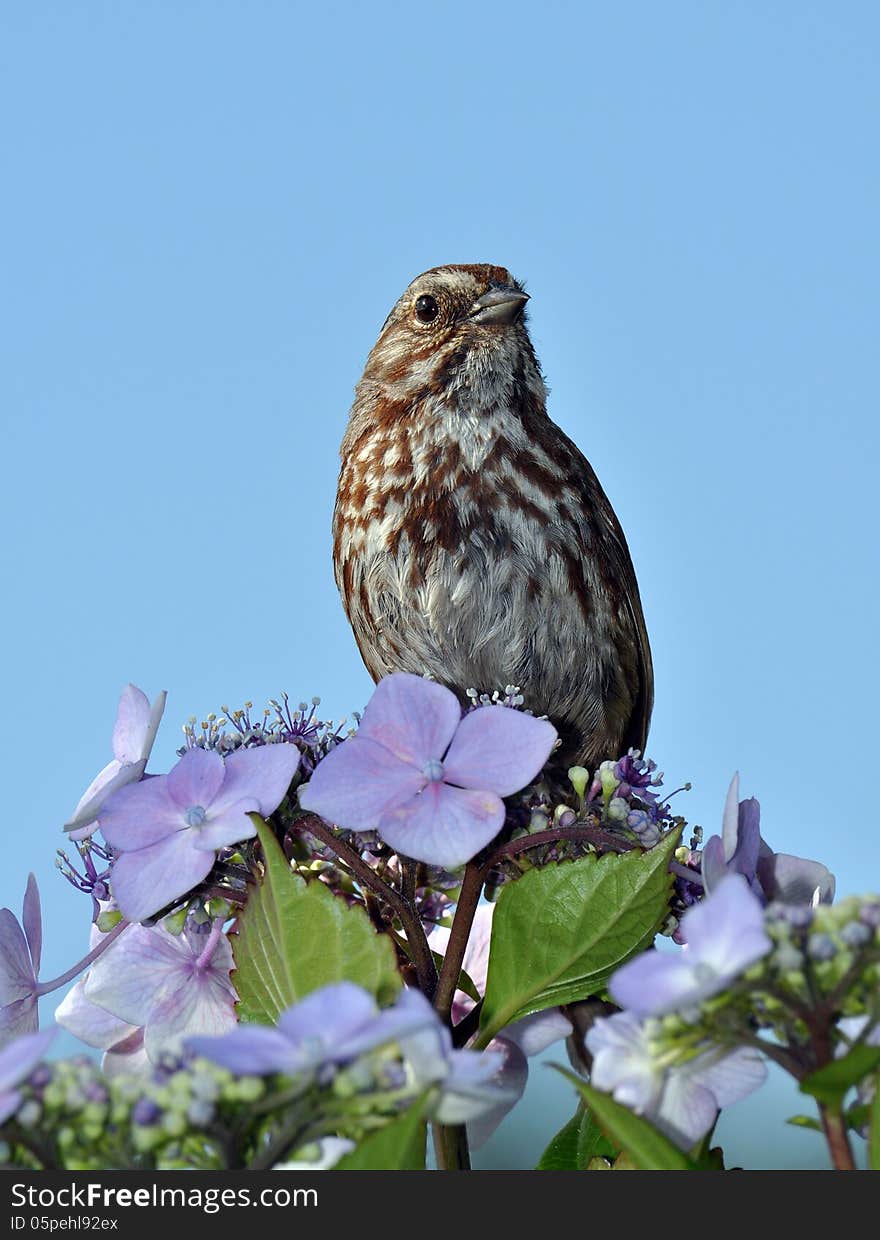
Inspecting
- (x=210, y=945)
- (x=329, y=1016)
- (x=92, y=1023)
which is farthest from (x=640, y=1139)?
(x=92, y=1023)

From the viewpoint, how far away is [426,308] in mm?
3197

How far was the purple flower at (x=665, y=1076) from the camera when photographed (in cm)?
100

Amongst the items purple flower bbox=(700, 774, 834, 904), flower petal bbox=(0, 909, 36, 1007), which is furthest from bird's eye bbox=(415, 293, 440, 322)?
flower petal bbox=(0, 909, 36, 1007)

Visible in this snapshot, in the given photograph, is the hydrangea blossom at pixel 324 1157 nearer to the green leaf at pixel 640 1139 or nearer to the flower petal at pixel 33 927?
the green leaf at pixel 640 1139

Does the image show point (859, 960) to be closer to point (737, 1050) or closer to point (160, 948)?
point (737, 1050)

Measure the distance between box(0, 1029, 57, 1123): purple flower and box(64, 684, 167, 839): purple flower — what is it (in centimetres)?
74

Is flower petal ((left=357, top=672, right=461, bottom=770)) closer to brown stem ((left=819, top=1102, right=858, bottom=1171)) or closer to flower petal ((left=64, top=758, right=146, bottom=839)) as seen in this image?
flower petal ((left=64, top=758, right=146, bottom=839))

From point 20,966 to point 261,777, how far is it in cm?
41

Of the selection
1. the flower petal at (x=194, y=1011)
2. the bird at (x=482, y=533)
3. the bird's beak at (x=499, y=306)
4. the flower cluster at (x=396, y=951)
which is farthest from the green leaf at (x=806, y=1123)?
the bird's beak at (x=499, y=306)

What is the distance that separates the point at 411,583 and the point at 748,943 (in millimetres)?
2073

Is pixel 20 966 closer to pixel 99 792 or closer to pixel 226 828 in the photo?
pixel 99 792

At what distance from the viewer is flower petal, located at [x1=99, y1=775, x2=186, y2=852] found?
4.79ft

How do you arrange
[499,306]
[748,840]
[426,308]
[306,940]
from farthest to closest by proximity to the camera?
1. [426,308]
2. [499,306]
3. [748,840]
4. [306,940]

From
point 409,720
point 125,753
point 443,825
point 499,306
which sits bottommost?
point 443,825
